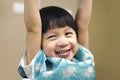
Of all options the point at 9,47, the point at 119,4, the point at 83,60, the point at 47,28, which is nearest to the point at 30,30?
the point at 47,28

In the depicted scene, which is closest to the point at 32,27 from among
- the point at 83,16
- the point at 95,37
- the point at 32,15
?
the point at 32,15

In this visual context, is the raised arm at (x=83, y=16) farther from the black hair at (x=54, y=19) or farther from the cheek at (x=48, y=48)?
the cheek at (x=48, y=48)

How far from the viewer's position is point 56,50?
79cm

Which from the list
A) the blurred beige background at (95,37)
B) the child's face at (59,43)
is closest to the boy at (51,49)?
the child's face at (59,43)

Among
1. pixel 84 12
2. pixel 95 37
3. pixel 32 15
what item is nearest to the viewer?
pixel 32 15

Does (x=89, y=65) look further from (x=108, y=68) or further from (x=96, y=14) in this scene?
(x=96, y=14)

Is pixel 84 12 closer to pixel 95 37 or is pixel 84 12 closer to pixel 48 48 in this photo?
pixel 48 48

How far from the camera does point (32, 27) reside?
0.77 metres

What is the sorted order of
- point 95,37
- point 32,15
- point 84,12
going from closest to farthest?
1. point 32,15
2. point 84,12
3. point 95,37

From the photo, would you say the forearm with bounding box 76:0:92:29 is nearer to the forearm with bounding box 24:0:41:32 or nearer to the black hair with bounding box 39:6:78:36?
the black hair with bounding box 39:6:78:36

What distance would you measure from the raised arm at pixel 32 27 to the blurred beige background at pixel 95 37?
1.47 ft

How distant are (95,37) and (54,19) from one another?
0.68m

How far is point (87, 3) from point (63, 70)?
248 millimetres

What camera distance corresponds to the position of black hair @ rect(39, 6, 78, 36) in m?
0.80
